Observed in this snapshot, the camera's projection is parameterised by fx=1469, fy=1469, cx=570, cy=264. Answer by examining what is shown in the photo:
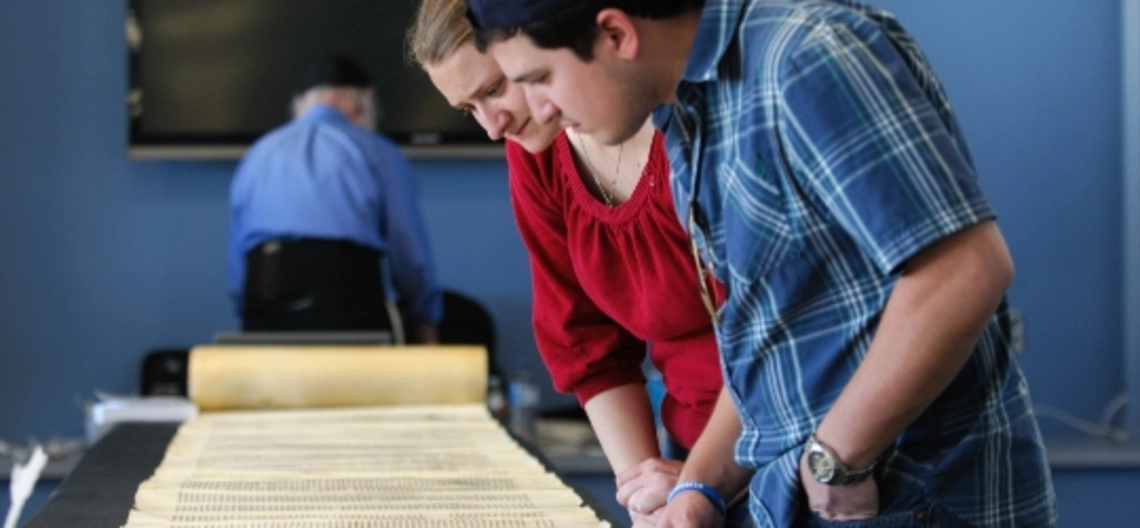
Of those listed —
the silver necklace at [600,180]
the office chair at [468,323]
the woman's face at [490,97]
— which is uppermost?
the woman's face at [490,97]

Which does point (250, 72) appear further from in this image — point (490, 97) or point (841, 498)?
point (841, 498)

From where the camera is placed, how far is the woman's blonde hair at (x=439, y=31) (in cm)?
121

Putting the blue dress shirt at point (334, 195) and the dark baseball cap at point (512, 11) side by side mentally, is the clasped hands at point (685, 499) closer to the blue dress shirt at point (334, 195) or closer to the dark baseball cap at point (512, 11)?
the dark baseball cap at point (512, 11)

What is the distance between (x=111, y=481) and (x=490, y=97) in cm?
69

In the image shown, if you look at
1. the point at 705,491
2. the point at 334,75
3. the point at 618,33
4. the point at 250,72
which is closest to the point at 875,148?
the point at 618,33

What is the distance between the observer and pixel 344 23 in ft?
13.2

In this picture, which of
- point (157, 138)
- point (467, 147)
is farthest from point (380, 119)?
point (157, 138)

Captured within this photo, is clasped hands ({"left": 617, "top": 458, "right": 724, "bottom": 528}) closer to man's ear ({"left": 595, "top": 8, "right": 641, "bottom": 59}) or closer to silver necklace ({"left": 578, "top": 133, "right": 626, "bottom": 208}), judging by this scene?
silver necklace ({"left": 578, "top": 133, "right": 626, "bottom": 208})

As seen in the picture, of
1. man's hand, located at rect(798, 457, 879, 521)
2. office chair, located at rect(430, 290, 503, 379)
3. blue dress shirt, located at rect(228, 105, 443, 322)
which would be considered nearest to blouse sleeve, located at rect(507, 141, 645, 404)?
man's hand, located at rect(798, 457, 879, 521)

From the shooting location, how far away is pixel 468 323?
3.97 meters

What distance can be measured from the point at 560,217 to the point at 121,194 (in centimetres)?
294

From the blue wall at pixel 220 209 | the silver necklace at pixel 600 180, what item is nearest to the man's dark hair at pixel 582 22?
the silver necklace at pixel 600 180

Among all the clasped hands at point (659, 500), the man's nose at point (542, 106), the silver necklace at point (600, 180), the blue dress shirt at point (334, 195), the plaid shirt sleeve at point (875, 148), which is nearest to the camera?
the plaid shirt sleeve at point (875, 148)

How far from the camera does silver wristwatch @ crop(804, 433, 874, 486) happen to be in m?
0.89
